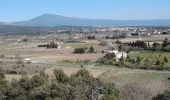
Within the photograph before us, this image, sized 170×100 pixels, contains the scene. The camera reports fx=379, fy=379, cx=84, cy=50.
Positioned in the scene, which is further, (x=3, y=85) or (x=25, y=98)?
(x=3, y=85)

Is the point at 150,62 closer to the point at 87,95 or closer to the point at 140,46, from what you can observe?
the point at 140,46

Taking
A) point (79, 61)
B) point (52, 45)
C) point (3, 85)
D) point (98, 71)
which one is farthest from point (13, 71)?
point (52, 45)

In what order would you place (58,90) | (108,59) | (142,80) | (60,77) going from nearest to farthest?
(58,90) → (60,77) → (142,80) → (108,59)

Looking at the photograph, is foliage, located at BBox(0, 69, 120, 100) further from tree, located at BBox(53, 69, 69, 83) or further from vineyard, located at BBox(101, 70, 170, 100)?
tree, located at BBox(53, 69, 69, 83)

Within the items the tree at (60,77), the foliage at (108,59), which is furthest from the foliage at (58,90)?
the foliage at (108,59)

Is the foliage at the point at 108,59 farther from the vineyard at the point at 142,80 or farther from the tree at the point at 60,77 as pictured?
the tree at the point at 60,77

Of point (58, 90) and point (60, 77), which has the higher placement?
point (58, 90)

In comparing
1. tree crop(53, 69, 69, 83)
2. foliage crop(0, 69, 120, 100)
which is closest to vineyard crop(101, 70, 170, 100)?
foliage crop(0, 69, 120, 100)

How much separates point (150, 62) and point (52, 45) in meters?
34.1

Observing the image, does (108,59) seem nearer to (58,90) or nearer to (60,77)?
(60,77)

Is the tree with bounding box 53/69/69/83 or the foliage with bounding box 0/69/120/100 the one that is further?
the tree with bounding box 53/69/69/83

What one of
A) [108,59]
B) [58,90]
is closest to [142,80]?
[58,90]

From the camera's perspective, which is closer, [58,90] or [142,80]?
[58,90]

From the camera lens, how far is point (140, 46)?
219 feet
